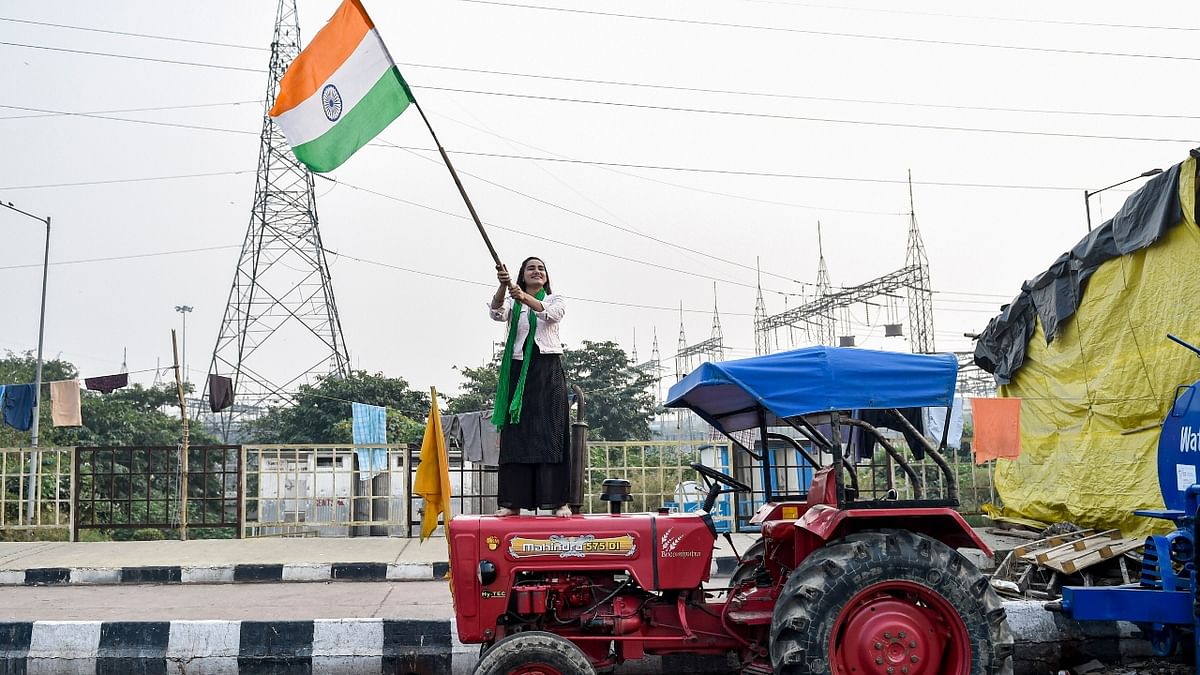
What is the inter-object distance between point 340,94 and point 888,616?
4.45m

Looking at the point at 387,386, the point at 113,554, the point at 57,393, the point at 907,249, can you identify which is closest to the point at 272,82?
the point at 387,386

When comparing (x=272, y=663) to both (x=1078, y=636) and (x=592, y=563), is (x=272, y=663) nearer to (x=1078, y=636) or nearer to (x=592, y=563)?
(x=592, y=563)

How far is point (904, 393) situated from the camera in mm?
4695

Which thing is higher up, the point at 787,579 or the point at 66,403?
the point at 66,403

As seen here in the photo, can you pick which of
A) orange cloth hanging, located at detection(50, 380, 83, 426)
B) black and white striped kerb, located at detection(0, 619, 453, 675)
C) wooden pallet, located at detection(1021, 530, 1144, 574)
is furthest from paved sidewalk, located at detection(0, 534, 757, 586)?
black and white striped kerb, located at detection(0, 619, 453, 675)

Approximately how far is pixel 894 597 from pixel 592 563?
1.56 m

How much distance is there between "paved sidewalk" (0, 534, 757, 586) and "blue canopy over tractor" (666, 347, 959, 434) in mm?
6267

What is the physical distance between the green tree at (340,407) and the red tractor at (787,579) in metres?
23.6

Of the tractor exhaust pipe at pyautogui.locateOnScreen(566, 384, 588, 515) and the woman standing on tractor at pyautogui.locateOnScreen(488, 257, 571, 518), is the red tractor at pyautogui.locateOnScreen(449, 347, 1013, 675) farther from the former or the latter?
the woman standing on tractor at pyautogui.locateOnScreen(488, 257, 571, 518)

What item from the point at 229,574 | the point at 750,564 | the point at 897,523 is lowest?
the point at 229,574

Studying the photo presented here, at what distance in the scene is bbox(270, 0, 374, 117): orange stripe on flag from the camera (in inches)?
230

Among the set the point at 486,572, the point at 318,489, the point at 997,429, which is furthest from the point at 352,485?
the point at 486,572

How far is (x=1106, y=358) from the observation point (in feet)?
37.4

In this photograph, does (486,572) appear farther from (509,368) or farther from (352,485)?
(352,485)
